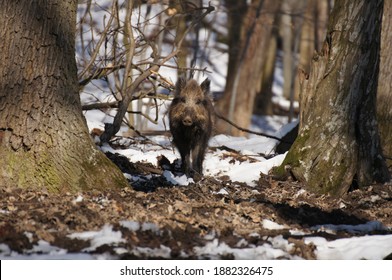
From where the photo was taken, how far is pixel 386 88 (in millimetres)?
11297

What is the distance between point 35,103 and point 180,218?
7.07 ft

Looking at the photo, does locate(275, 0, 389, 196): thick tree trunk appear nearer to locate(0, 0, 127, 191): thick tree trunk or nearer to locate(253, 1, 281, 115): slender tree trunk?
locate(0, 0, 127, 191): thick tree trunk

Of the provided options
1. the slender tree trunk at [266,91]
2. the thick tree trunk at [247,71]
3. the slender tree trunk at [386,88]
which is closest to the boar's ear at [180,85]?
the slender tree trunk at [386,88]

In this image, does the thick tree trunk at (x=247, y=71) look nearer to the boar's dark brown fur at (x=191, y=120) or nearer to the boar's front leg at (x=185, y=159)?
the boar's dark brown fur at (x=191, y=120)

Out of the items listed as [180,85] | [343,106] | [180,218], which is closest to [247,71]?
[180,85]

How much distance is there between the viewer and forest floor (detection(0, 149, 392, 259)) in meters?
6.25

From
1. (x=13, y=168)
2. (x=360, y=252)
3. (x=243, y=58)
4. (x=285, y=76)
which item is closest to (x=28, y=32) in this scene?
(x=13, y=168)

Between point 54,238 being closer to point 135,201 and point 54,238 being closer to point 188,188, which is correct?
point 135,201

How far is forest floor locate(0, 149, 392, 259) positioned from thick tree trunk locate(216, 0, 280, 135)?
14550mm

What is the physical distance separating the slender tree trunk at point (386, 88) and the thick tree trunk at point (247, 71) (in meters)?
12.1

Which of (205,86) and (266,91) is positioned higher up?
(266,91)

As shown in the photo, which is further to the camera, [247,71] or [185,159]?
[247,71]

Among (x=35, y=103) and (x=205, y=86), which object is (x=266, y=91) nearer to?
(x=205, y=86)
